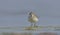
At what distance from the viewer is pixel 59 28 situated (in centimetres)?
350

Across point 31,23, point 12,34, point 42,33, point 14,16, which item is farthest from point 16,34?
point 14,16

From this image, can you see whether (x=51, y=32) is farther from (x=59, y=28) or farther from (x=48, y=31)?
(x=59, y=28)

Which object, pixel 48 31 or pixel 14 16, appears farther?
Result: pixel 14 16

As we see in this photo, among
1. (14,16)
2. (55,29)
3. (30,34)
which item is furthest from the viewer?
(14,16)

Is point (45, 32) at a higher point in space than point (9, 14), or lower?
lower

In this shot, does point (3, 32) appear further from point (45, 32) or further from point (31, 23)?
point (31, 23)

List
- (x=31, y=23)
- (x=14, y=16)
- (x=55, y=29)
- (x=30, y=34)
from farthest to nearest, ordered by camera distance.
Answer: (x=14, y=16) → (x=31, y=23) → (x=55, y=29) → (x=30, y=34)

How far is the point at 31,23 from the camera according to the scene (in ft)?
13.1

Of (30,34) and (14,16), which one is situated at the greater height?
(14,16)

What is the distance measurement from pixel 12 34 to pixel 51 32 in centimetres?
50

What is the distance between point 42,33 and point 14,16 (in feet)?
8.97

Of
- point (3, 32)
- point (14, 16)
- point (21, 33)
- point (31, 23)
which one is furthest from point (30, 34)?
point (14, 16)

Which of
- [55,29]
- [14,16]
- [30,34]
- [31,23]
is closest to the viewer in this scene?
[30,34]

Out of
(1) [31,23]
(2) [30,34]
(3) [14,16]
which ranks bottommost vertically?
(2) [30,34]
